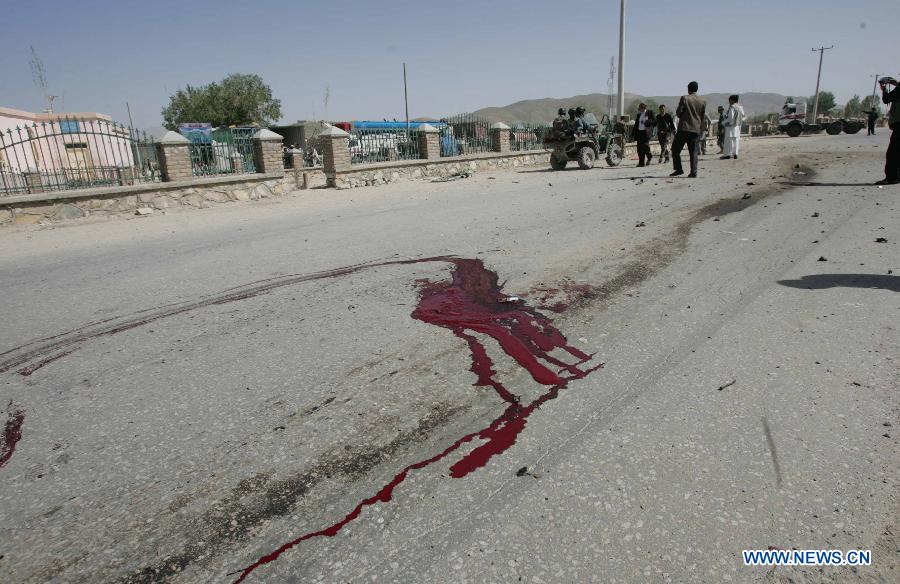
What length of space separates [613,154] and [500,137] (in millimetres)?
5312

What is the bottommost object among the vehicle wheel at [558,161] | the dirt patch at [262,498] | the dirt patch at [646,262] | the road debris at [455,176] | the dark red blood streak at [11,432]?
the dirt patch at [262,498]

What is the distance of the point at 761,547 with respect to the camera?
184cm

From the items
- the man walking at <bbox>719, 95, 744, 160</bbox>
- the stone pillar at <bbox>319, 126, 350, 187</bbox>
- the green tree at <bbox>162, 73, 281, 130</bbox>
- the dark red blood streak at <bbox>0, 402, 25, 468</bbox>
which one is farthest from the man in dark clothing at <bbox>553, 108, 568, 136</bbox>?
the green tree at <bbox>162, 73, 281, 130</bbox>

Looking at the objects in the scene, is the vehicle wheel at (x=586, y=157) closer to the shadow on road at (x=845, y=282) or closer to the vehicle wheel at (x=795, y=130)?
the shadow on road at (x=845, y=282)

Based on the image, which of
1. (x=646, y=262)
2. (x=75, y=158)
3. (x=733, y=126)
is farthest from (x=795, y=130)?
(x=75, y=158)

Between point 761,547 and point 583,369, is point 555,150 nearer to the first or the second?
point 583,369

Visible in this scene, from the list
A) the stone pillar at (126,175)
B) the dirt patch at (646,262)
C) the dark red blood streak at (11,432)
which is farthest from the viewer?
the stone pillar at (126,175)

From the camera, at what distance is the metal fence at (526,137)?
22.6 meters

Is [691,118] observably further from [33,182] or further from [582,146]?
[33,182]

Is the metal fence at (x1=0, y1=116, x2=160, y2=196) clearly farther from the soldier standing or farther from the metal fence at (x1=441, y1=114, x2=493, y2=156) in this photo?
the soldier standing

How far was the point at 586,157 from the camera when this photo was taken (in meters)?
16.8

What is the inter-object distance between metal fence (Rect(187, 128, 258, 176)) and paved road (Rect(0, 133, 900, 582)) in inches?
314

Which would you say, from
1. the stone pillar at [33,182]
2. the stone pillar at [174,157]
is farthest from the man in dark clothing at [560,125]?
the stone pillar at [33,182]

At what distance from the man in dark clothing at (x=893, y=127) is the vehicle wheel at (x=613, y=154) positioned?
8.34 metres
